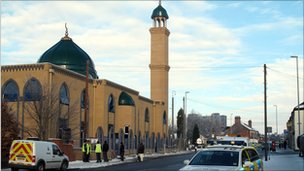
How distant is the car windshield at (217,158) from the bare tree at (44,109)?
2429 cm

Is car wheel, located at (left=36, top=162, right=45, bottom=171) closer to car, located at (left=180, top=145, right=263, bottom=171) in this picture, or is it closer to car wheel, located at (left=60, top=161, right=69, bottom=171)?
car wheel, located at (left=60, top=161, right=69, bottom=171)

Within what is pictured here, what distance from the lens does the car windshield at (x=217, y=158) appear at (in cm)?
1270

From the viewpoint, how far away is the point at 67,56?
159ft

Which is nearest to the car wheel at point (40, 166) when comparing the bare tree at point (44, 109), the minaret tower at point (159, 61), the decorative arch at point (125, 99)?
the bare tree at point (44, 109)

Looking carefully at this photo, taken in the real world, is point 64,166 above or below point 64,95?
below

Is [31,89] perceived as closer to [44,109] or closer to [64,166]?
[44,109]

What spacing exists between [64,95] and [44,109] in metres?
4.38

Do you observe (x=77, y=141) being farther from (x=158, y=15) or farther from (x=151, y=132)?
(x=158, y=15)

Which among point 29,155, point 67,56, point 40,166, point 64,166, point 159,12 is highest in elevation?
point 159,12

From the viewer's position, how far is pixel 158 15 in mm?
72938

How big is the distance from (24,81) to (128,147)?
18989 millimetres

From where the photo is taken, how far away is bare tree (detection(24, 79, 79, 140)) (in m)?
36.2

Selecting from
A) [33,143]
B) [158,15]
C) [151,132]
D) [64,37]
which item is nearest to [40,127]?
[33,143]

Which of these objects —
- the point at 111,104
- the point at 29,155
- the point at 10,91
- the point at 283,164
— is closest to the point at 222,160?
the point at 29,155
